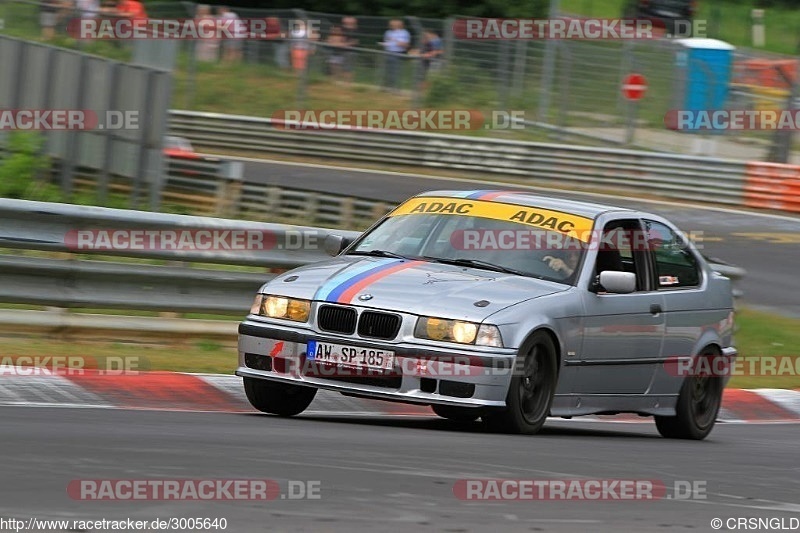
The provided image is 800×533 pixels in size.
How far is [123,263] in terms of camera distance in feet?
36.1

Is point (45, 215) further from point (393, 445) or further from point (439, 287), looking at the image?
point (393, 445)

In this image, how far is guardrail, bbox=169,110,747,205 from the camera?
2691cm

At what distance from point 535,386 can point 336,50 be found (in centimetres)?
2096

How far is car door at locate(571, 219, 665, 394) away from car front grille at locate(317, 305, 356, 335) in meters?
1.39

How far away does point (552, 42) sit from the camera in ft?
90.3

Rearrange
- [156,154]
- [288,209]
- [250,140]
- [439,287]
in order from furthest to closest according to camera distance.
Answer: [250,140], [288,209], [156,154], [439,287]

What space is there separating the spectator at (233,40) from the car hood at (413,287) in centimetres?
2115

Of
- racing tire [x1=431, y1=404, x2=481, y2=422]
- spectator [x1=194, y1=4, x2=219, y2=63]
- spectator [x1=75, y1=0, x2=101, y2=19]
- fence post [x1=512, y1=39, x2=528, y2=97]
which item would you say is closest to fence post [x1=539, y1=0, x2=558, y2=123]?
fence post [x1=512, y1=39, x2=528, y2=97]

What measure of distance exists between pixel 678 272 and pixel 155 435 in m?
4.28

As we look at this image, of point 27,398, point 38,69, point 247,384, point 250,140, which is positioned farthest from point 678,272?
point 250,140

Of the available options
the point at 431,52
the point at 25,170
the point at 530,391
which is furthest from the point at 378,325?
the point at 431,52

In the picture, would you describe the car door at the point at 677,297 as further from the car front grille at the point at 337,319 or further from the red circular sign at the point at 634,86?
the red circular sign at the point at 634,86

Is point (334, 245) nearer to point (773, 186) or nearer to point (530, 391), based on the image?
point (530, 391)

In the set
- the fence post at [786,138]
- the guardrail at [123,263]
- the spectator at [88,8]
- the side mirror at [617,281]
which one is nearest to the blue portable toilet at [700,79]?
the fence post at [786,138]
